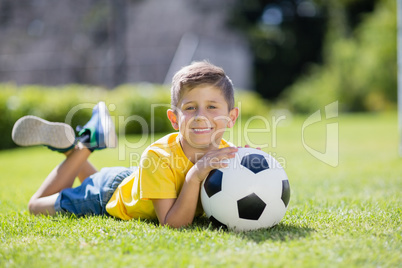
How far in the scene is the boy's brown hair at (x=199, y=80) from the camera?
3.02 metres

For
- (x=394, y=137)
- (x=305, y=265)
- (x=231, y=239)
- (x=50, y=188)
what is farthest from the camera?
(x=394, y=137)

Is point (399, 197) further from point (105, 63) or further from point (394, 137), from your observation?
point (105, 63)

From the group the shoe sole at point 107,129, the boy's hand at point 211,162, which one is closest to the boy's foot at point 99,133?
the shoe sole at point 107,129

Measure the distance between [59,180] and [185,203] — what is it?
168 centimetres

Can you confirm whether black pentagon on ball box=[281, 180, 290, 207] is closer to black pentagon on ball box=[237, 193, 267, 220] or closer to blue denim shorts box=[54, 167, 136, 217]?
black pentagon on ball box=[237, 193, 267, 220]

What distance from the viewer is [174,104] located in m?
3.17

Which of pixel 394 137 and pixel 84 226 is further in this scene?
pixel 394 137

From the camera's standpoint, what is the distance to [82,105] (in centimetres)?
1253

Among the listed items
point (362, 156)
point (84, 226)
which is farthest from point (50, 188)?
point (362, 156)

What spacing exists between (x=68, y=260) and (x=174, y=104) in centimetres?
135

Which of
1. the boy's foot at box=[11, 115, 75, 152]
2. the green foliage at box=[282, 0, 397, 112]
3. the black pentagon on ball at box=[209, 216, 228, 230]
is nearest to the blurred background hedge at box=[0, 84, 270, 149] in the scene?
the boy's foot at box=[11, 115, 75, 152]

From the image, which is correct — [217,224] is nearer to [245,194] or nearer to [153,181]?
[245,194]

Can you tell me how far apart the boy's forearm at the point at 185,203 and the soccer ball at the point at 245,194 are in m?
0.08

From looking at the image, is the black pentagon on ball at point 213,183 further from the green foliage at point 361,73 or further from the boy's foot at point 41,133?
the green foliage at point 361,73
